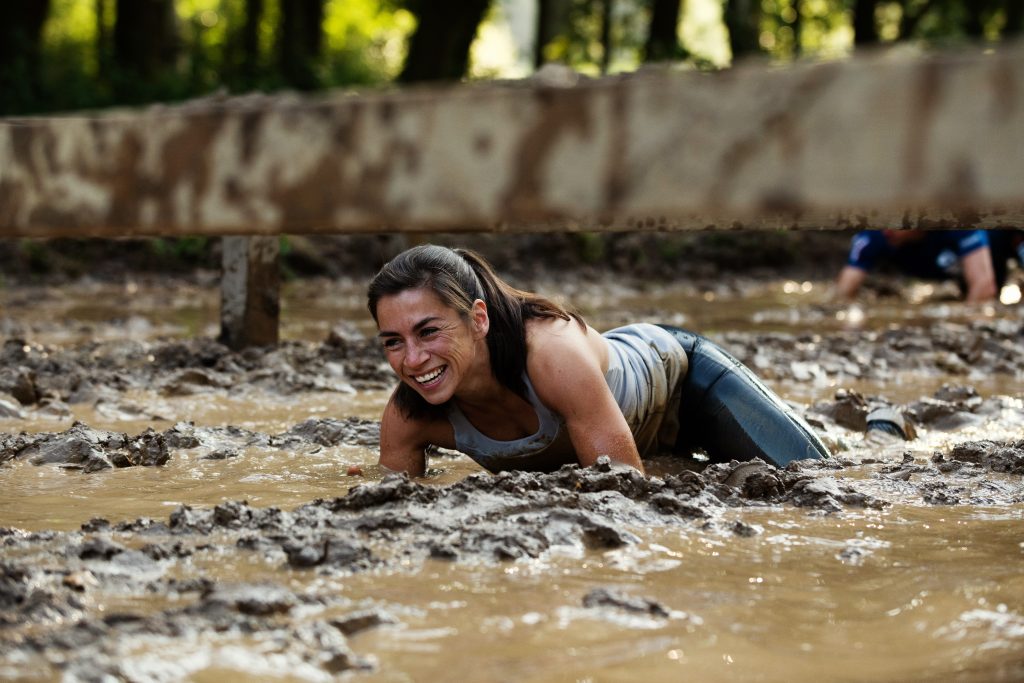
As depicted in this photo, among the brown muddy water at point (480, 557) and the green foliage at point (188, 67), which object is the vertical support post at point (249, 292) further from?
the green foliage at point (188, 67)

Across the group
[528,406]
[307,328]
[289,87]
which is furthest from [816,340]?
[289,87]

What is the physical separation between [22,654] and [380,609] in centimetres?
68

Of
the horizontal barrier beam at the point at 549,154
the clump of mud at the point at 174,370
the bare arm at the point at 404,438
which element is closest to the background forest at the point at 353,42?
the clump of mud at the point at 174,370

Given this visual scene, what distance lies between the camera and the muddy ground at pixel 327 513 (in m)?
2.30

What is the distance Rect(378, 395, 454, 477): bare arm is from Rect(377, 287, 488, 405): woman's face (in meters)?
0.35

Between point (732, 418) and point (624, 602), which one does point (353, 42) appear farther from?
point (624, 602)

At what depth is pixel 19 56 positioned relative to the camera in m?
15.6

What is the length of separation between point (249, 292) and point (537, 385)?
3630mm

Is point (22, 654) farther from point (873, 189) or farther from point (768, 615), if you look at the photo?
point (873, 189)

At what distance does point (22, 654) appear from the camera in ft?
7.04

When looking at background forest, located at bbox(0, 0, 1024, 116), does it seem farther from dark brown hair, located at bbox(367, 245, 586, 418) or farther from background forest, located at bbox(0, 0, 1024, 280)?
dark brown hair, located at bbox(367, 245, 586, 418)

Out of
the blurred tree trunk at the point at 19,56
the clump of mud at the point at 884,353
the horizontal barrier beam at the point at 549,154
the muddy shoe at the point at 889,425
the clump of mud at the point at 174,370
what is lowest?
the clump of mud at the point at 174,370

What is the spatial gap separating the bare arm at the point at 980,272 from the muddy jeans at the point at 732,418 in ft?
20.7

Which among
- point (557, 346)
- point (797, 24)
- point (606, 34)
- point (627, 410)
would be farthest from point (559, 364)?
point (606, 34)
